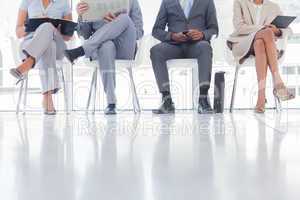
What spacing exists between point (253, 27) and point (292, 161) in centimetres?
Result: 180

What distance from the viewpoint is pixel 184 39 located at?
248cm

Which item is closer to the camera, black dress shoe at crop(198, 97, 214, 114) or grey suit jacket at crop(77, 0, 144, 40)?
black dress shoe at crop(198, 97, 214, 114)

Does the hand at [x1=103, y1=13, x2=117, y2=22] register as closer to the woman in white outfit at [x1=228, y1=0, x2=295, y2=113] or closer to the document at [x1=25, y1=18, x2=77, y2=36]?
the document at [x1=25, y1=18, x2=77, y2=36]

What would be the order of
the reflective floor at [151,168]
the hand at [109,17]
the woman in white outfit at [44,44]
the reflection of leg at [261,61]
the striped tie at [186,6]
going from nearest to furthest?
1. the reflective floor at [151,168]
2. the woman in white outfit at [44,44]
3. the reflection of leg at [261,61]
4. the hand at [109,17]
5. the striped tie at [186,6]

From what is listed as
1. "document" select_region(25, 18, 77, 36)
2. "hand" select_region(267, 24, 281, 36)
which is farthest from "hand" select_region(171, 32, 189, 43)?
"document" select_region(25, 18, 77, 36)

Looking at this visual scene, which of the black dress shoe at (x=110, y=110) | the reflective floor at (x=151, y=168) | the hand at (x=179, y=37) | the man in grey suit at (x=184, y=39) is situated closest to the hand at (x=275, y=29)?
the man in grey suit at (x=184, y=39)

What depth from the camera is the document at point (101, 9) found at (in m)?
2.53

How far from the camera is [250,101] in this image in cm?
330

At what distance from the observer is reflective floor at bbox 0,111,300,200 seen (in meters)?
0.55

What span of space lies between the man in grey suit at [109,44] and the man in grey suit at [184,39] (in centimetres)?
17

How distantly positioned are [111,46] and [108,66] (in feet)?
0.41

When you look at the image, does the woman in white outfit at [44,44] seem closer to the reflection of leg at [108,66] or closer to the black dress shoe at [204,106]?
the reflection of leg at [108,66]

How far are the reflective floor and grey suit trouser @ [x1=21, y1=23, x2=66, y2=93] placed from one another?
47.3 inches

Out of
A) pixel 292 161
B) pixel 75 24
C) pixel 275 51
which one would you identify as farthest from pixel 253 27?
pixel 292 161
